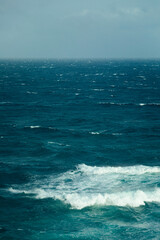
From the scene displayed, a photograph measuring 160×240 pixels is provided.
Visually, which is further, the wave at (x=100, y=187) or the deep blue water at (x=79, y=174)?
the wave at (x=100, y=187)

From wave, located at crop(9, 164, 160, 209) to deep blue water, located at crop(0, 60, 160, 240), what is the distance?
Result: 110 millimetres

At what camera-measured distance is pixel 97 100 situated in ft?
333

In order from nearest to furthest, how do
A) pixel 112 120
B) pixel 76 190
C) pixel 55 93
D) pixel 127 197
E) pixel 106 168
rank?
pixel 127 197
pixel 76 190
pixel 106 168
pixel 112 120
pixel 55 93

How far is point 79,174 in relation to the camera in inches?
1665

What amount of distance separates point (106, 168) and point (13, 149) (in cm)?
1672

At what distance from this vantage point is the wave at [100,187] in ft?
114

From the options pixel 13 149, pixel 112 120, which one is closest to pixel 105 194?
pixel 13 149

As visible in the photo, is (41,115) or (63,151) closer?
(63,151)

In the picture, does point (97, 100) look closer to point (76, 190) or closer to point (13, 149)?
point (13, 149)

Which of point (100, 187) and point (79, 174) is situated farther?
point (79, 174)

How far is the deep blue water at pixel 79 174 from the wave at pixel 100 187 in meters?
0.11

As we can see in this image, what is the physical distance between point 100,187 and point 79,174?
15.8 ft

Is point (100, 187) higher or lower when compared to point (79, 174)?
lower

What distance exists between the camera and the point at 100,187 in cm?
3831
